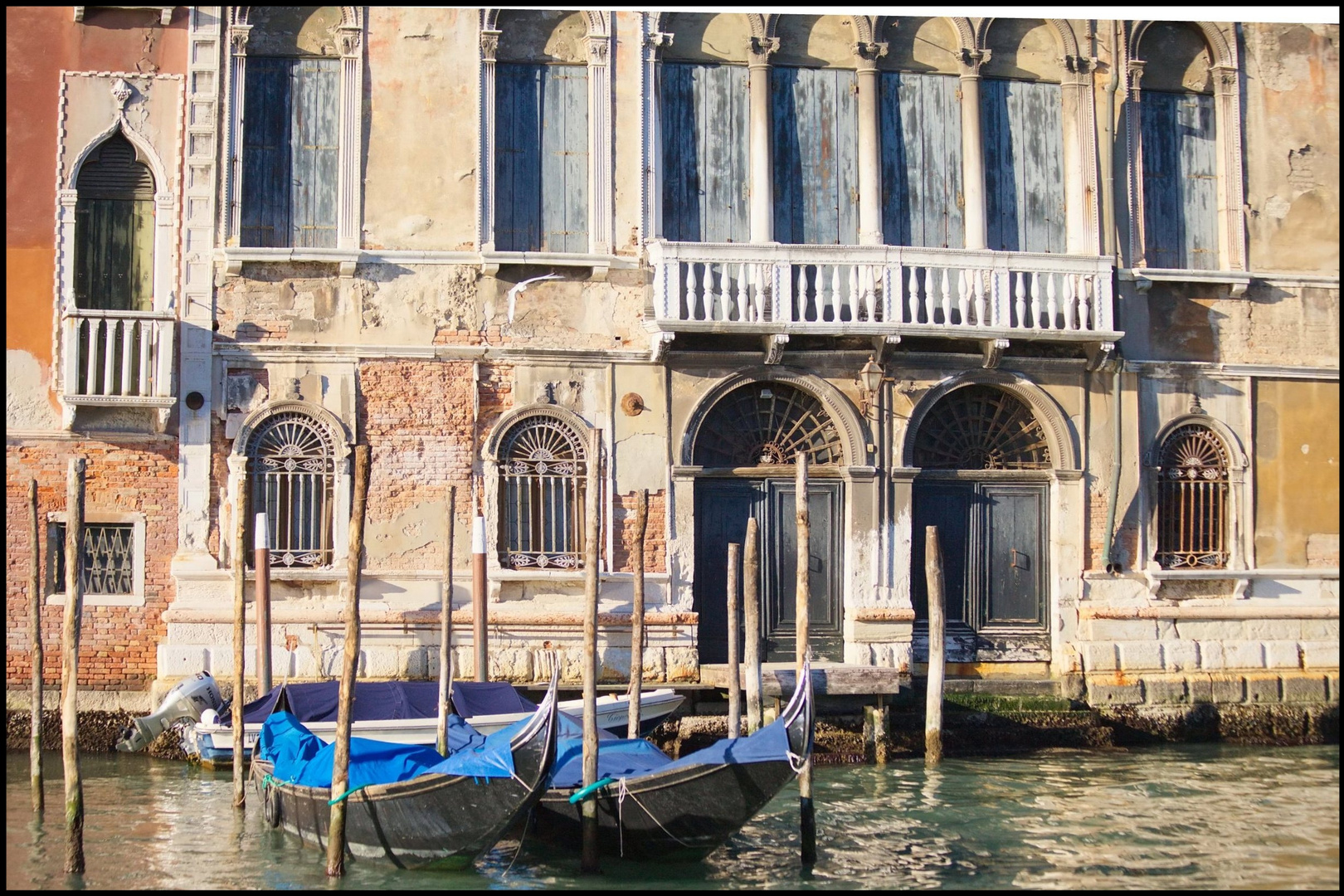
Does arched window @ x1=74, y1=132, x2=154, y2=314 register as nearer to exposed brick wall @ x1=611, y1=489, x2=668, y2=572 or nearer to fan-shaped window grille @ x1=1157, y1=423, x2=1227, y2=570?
exposed brick wall @ x1=611, y1=489, x2=668, y2=572

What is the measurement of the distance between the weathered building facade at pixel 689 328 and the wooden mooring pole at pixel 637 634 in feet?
2.27

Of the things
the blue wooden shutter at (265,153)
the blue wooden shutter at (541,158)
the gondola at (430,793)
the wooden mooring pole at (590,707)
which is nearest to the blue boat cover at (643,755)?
the wooden mooring pole at (590,707)

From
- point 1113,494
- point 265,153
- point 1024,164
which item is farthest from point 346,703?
point 1024,164

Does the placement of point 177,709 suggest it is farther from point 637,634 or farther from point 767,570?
point 767,570

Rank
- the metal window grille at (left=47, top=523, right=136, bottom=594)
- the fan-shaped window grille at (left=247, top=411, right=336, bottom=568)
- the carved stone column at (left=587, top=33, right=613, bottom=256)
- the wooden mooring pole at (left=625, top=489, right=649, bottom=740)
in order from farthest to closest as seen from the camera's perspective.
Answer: the carved stone column at (left=587, top=33, right=613, bottom=256)
the fan-shaped window grille at (left=247, top=411, right=336, bottom=568)
the metal window grille at (left=47, top=523, right=136, bottom=594)
the wooden mooring pole at (left=625, top=489, right=649, bottom=740)

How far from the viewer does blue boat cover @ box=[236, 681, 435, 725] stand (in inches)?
451

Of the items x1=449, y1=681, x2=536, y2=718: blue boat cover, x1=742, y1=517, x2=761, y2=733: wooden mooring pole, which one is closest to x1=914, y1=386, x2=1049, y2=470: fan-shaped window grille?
x1=742, y1=517, x2=761, y2=733: wooden mooring pole

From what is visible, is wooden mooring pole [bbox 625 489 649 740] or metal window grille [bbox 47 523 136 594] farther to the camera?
metal window grille [bbox 47 523 136 594]

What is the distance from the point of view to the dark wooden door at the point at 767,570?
13.5 metres

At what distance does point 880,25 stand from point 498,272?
12.3ft

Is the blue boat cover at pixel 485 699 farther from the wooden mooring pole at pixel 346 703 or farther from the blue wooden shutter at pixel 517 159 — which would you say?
the blue wooden shutter at pixel 517 159

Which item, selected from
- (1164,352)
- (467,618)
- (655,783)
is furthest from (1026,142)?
(655,783)

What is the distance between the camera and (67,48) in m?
12.9

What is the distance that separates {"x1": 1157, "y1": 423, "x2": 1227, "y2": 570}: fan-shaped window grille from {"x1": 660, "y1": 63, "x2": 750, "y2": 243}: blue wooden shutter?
4.02m
